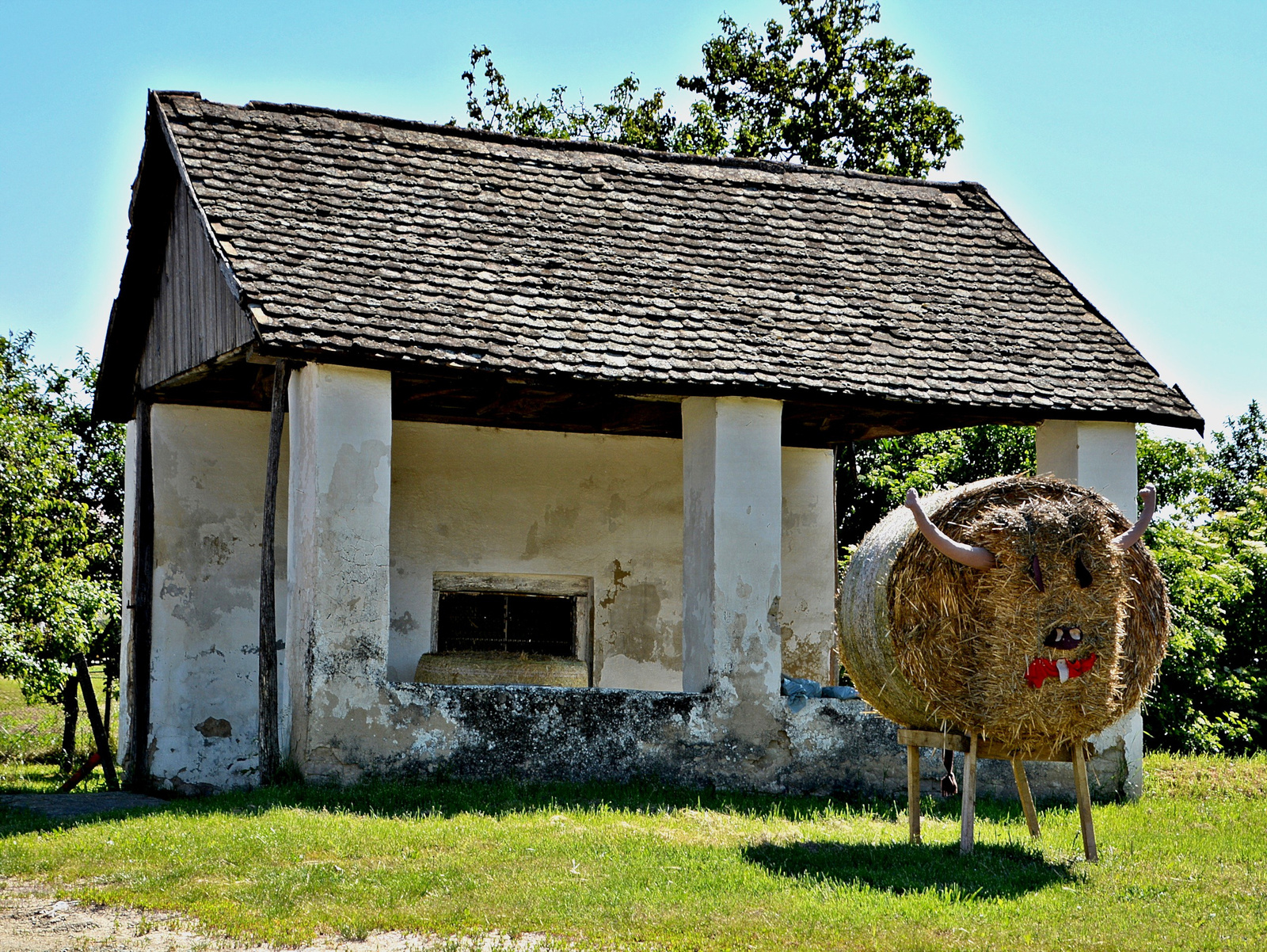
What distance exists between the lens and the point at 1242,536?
2095 centimetres

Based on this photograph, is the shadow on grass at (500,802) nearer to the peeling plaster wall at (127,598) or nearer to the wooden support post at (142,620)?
the wooden support post at (142,620)

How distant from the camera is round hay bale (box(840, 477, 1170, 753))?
7777 mm

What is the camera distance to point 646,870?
7.43 m

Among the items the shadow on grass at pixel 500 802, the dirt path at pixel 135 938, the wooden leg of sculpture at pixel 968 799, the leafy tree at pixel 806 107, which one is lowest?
the shadow on grass at pixel 500 802

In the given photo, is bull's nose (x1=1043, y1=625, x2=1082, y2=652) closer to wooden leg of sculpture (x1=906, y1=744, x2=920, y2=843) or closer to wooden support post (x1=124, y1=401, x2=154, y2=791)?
wooden leg of sculpture (x1=906, y1=744, x2=920, y2=843)

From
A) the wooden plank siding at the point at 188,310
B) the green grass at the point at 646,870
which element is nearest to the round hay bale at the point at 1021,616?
the green grass at the point at 646,870

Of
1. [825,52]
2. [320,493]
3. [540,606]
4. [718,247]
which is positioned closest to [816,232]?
[718,247]

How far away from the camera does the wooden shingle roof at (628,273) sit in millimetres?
10953

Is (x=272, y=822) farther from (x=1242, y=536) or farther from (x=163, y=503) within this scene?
(x=1242, y=536)

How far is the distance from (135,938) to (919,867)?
398 cm

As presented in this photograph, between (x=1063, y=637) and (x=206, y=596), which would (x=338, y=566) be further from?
(x=1063, y=637)

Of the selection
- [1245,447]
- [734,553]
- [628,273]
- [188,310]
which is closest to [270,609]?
[188,310]

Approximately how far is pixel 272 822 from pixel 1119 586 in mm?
5140

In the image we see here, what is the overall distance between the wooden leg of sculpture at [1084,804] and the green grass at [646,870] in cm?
13
